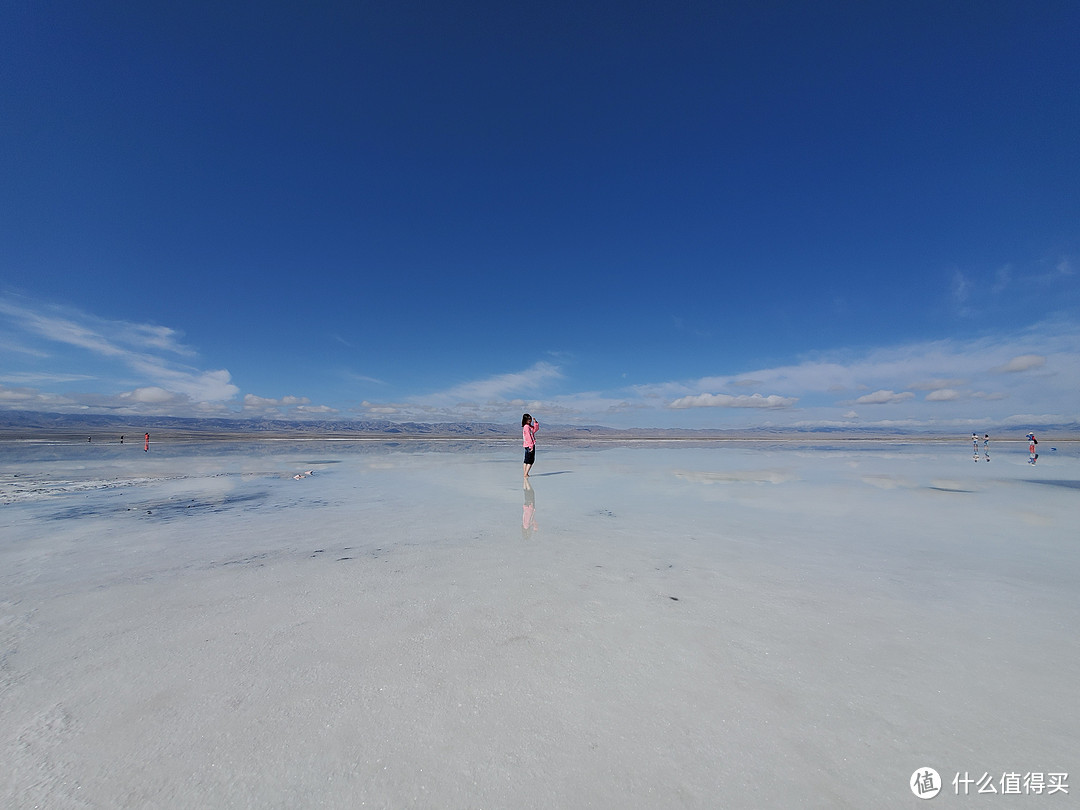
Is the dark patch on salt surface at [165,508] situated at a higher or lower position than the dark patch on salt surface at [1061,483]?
higher

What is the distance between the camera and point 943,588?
14.6ft

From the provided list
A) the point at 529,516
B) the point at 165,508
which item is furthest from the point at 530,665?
the point at 165,508

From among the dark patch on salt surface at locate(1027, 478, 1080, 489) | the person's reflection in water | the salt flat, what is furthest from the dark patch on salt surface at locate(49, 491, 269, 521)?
the dark patch on salt surface at locate(1027, 478, 1080, 489)

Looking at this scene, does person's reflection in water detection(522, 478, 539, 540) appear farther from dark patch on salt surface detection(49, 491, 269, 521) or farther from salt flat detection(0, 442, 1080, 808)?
dark patch on salt surface detection(49, 491, 269, 521)

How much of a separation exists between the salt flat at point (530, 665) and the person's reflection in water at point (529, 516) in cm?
18

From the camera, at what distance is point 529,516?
7.88 meters

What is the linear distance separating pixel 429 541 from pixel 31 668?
3686 millimetres

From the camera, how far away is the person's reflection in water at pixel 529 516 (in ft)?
21.8

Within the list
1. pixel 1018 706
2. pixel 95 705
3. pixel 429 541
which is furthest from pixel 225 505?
pixel 1018 706

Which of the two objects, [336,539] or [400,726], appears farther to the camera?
[336,539]

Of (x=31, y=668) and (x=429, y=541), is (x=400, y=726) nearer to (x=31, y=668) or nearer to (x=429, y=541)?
(x=31, y=668)

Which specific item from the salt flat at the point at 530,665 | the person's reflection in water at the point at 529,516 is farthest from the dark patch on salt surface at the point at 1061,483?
the person's reflection in water at the point at 529,516

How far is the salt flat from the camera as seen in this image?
2.10m

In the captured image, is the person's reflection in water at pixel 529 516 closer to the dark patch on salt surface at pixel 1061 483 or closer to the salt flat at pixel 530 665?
the salt flat at pixel 530 665
